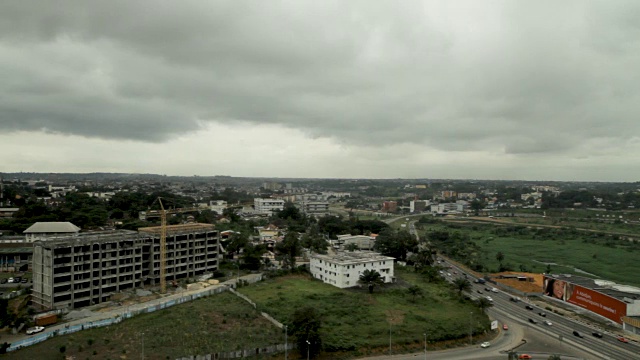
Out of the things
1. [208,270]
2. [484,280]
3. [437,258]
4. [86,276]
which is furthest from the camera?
[437,258]

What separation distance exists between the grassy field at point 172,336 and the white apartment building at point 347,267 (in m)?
12.8

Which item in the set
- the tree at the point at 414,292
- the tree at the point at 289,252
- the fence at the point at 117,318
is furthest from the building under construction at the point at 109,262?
the tree at the point at 414,292

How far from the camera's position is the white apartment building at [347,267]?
48.7 meters

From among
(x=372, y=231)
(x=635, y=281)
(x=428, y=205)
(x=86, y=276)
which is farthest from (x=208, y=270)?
(x=428, y=205)

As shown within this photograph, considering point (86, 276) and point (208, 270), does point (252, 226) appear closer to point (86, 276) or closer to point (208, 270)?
point (208, 270)

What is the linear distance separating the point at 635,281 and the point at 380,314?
132 feet

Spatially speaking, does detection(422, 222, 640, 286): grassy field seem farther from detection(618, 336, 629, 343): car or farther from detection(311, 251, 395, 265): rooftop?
detection(618, 336, 629, 343): car

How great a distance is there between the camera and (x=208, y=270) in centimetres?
5491

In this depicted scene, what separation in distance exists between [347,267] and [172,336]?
21.5 meters

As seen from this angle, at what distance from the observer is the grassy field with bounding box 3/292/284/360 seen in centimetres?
2967

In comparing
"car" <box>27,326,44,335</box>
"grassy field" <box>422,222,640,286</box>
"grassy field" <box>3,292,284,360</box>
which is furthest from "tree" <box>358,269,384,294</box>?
"car" <box>27,326,44,335</box>

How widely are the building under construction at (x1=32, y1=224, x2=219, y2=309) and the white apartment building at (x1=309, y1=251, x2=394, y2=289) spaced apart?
1383cm

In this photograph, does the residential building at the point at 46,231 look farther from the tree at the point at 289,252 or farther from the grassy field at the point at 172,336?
the grassy field at the point at 172,336

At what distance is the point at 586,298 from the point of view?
4512 centimetres
